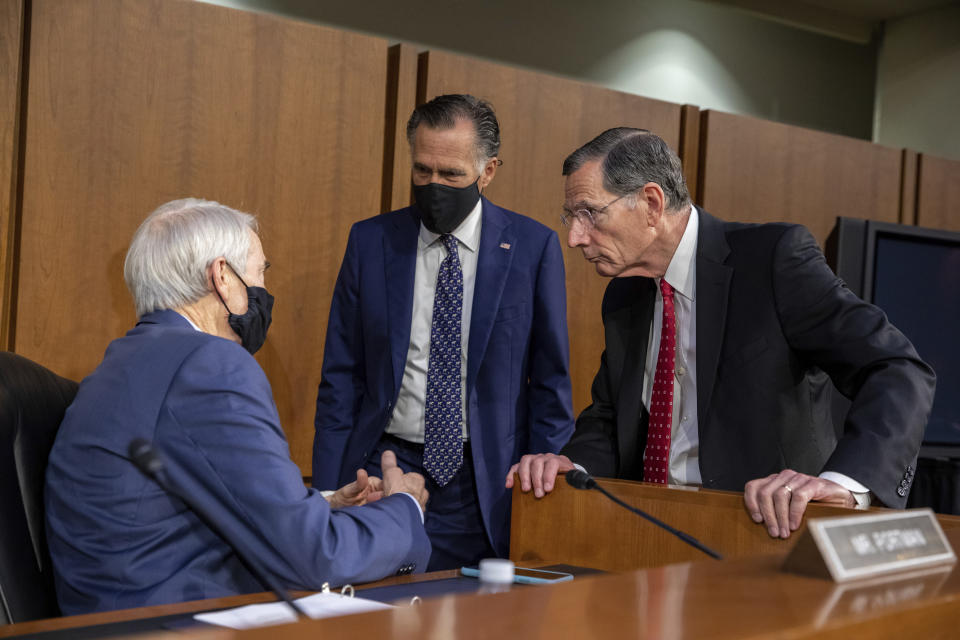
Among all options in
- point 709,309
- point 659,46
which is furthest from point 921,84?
point 709,309

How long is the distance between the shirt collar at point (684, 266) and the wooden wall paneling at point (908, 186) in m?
2.95

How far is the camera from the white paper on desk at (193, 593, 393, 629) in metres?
1.31

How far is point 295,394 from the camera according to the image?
340cm

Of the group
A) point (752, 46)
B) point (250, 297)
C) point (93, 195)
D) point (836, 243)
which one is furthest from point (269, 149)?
point (752, 46)

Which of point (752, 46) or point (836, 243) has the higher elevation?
point (752, 46)

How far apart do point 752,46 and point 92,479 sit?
17.4 feet

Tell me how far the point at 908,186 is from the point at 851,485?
3509 mm

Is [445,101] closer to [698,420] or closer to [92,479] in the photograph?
[698,420]

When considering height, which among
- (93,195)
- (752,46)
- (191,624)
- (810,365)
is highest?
(752,46)

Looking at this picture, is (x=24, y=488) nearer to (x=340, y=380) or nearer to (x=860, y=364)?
(x=340, y=380)

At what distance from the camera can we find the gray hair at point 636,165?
7.89 feet

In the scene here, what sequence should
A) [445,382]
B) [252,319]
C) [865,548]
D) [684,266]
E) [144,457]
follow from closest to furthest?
[865,548]
[144,457]
[252,319]
[684,266]
[445,382]

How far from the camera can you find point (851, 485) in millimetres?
1835

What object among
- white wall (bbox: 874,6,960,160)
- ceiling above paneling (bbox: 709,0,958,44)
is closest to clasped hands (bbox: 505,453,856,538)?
ceiling above paneling (bbox: 709,0,958,44)
